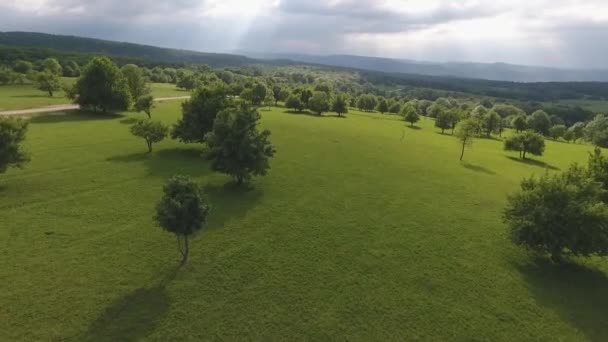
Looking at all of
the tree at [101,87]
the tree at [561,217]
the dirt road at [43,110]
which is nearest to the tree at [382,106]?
the tree at [101,87]

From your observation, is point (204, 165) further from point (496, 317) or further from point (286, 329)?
point (496, 317)

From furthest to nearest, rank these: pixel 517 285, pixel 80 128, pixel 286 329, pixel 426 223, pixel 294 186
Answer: pixel 80 128, pixel 294 186, pixel 426 223, pixel 517 285, pixel 286 329

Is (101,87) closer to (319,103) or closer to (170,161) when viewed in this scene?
(170,161)

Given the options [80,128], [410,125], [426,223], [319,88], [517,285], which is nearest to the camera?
[517,285]

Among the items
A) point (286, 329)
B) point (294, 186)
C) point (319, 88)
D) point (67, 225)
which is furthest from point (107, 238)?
point (319, 88)

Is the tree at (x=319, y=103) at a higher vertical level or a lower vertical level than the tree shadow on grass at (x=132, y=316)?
higher

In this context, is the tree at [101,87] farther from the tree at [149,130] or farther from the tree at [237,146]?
the tree at [237,146]
